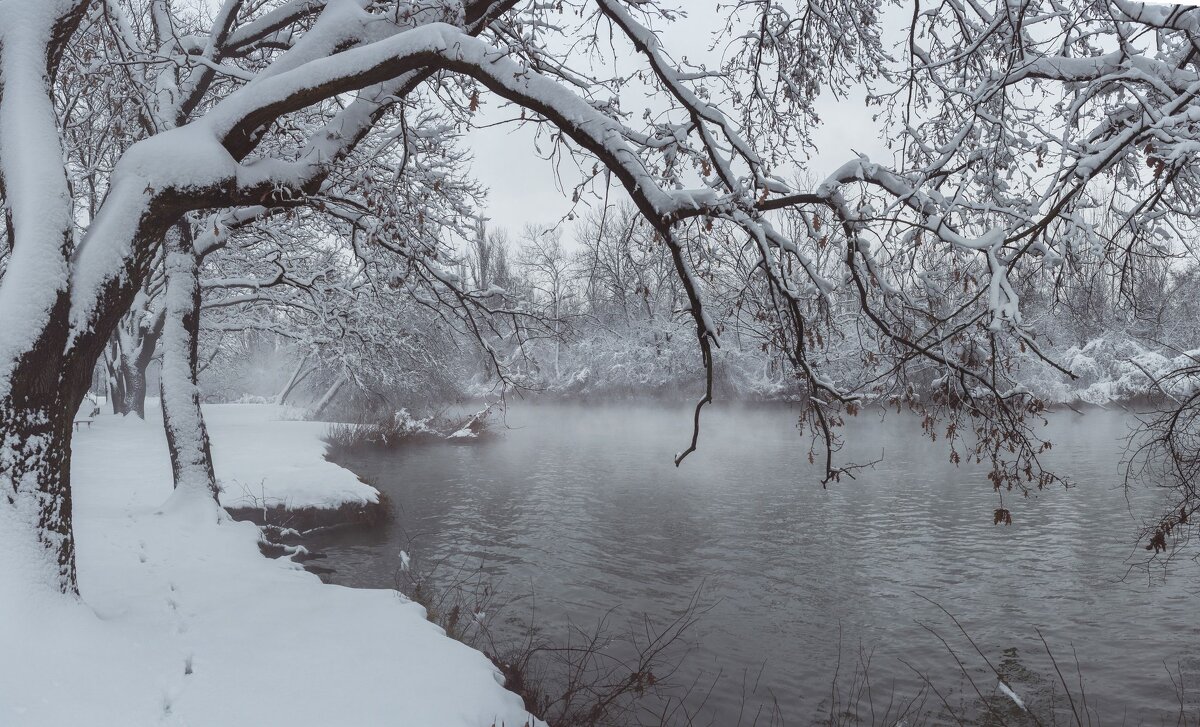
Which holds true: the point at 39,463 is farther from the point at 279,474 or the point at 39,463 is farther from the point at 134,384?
the point at 134,384

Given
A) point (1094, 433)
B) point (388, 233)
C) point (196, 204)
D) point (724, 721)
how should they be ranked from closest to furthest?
point (196, 204)
point (388, 233)
point (724, 721)
point (1094, 433)

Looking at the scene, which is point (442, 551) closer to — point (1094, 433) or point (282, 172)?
point (282, 172)

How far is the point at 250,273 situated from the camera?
18844 millimetres

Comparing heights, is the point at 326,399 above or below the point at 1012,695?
above

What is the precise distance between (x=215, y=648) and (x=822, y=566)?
8.92 meters

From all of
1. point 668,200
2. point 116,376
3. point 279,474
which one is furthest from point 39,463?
point 116,376

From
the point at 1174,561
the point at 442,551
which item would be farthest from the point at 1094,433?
the point at 442,551

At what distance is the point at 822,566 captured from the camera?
11.1 meters

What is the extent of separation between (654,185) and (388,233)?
2.29 m

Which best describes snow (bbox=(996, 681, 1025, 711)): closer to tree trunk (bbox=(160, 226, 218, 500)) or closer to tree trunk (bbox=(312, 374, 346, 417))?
tree trunk (bbox=(160, 226, 218, 500))

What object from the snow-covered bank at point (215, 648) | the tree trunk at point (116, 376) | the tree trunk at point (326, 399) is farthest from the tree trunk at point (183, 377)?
the tree trunk at point (326, 399)

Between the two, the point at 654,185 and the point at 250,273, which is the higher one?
the point at 250,273

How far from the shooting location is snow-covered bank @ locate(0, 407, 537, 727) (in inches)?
152

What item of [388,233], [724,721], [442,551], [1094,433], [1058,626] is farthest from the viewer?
[1094,433]
